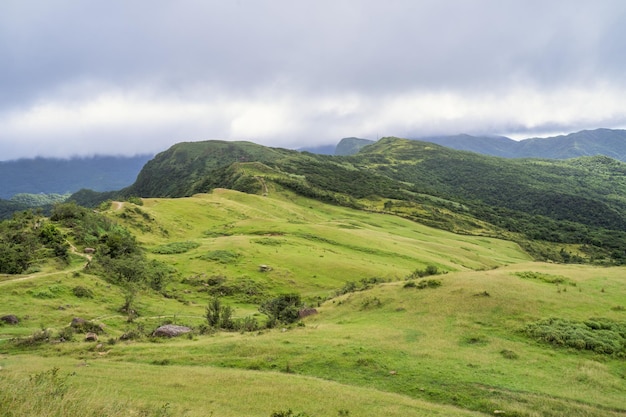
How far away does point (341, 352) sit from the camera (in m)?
23.8

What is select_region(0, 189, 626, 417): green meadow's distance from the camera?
16.6 metres

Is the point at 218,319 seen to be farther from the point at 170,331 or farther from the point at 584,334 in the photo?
the point at 584,334

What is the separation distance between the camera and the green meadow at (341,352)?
16.6 meters

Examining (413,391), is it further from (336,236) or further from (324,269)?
(336,236)

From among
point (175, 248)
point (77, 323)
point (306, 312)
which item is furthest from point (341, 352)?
point (175, 248)

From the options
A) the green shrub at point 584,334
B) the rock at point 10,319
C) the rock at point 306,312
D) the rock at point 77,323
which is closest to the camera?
the green shrub at point 584,334

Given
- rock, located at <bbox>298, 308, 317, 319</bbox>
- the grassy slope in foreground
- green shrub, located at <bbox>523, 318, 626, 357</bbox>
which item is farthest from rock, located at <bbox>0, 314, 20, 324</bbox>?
green shrub, located at <bbox>523, 318, 626, 357</bbox>

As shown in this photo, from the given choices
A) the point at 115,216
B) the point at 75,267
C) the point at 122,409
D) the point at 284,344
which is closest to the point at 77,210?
the point at 115,216

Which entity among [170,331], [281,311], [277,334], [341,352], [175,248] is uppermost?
[341,352]

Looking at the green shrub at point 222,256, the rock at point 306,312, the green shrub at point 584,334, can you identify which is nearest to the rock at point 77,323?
the rock at point 306,312

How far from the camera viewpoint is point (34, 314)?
32.4 m

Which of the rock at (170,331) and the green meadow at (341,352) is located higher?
the green meadow at (341,352)

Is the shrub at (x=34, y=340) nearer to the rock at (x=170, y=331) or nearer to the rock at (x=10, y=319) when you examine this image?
the rock at (x=10, y=319)

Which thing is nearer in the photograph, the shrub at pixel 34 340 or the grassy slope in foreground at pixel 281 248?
the shrub at pixel 34 340
